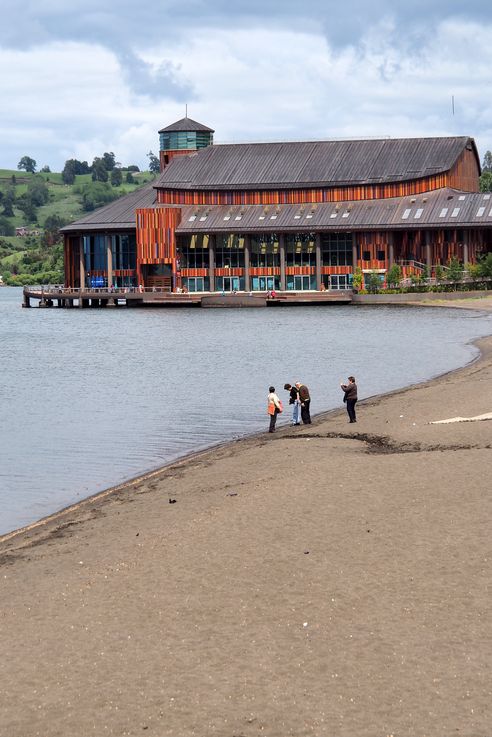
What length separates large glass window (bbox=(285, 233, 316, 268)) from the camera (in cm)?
17188

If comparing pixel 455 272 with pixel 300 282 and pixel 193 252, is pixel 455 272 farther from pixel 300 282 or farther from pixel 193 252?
pixel 193 252

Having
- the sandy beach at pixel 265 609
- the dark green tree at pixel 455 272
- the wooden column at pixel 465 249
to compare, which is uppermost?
the wooden column at pixel 465 249

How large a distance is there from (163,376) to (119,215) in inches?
4538

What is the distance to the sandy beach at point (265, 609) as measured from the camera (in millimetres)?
16688

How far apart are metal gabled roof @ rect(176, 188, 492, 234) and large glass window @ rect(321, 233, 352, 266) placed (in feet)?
9.96

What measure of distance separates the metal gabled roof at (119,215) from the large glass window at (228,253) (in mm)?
14707

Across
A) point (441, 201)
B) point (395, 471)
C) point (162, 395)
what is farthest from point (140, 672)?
point (441, 201)

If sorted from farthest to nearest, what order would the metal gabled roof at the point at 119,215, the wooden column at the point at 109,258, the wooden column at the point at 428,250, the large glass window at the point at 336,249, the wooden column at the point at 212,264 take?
the metal gabled roof at the point at 119,215
the wooden column at the point at 109,258
the wooden column at the point at 212,264
the large glass window at the point at 336,249
the wooden column at the point at 428,250

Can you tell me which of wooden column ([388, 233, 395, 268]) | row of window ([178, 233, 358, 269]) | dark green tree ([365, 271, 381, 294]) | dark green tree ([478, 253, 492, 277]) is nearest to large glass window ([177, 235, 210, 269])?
row of window ([178, 233, 358, 269])

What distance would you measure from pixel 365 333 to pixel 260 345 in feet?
45.5

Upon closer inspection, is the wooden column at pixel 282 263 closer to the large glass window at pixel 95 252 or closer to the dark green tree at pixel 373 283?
the dark green tree at pixel 373 283

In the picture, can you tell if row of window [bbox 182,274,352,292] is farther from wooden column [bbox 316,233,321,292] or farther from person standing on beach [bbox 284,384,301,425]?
person standing on beach [bbox 284,384,301,425]

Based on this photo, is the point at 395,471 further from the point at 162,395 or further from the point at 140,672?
the point at 162,395

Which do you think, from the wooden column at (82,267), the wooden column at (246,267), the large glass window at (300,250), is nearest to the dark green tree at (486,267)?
the large glass window at (300,250)
